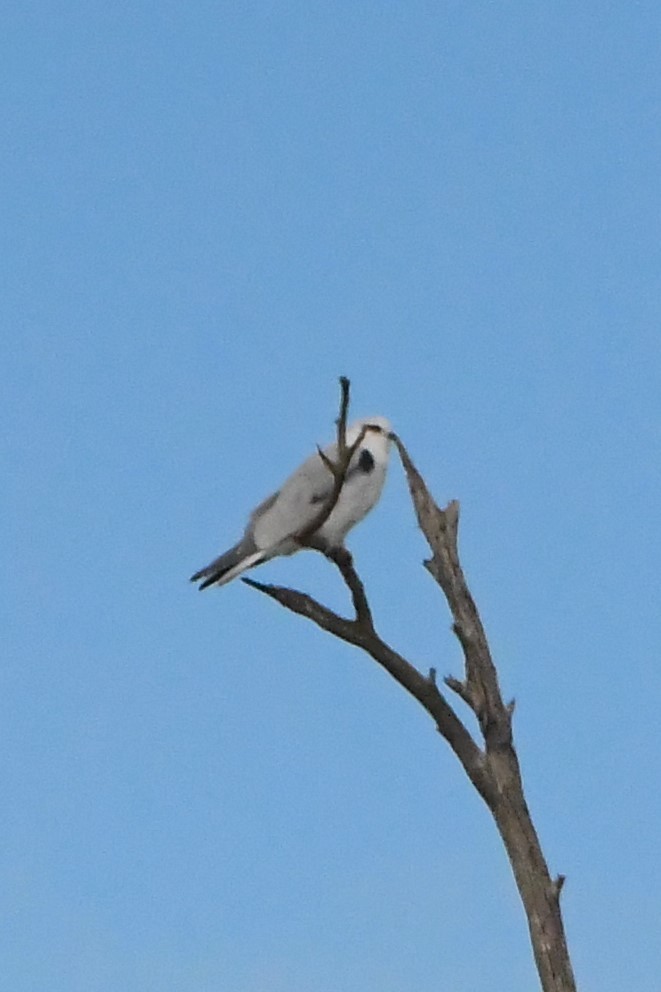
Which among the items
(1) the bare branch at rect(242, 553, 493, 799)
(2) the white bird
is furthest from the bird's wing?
(1) the bare branch at rect(242, 553, 493, 799)

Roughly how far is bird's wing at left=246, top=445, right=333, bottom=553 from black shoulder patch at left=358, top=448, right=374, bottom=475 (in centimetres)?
22

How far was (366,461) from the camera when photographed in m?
13.2

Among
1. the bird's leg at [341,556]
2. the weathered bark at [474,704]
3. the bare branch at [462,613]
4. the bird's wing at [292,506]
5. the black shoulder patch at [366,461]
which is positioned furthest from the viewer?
the black shoulder patch at [366,461]

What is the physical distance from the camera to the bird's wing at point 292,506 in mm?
12680

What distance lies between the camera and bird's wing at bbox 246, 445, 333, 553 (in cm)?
1268

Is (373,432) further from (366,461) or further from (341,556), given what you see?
(341,556)

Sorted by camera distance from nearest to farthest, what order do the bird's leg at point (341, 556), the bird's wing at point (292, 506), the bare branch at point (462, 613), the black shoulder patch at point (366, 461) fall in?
the bare branch at point (462, 613), the bird's leg at point (341, 556), the bird's wing at point (292, 506), the black shoulder patch at point (366, 461)

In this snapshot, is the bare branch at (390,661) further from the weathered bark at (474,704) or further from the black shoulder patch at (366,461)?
the black shoulder patch at (366,461)

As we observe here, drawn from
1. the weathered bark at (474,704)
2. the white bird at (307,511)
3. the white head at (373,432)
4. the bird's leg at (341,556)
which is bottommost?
the weathered bark at (474,704)

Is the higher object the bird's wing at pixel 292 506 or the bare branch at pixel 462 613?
the bird's wing at pixel 292 506

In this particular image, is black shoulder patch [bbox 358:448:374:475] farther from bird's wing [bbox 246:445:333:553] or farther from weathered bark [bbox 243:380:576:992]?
weathered bark [bbox 243:380:576:992]

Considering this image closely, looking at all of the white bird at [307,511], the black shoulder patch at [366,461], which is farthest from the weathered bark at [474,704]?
the black shoulder patch at [366,461]

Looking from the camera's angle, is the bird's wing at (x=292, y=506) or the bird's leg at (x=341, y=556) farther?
the bird's wing at (x=292, y=506)

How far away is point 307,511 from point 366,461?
0.70 metres
